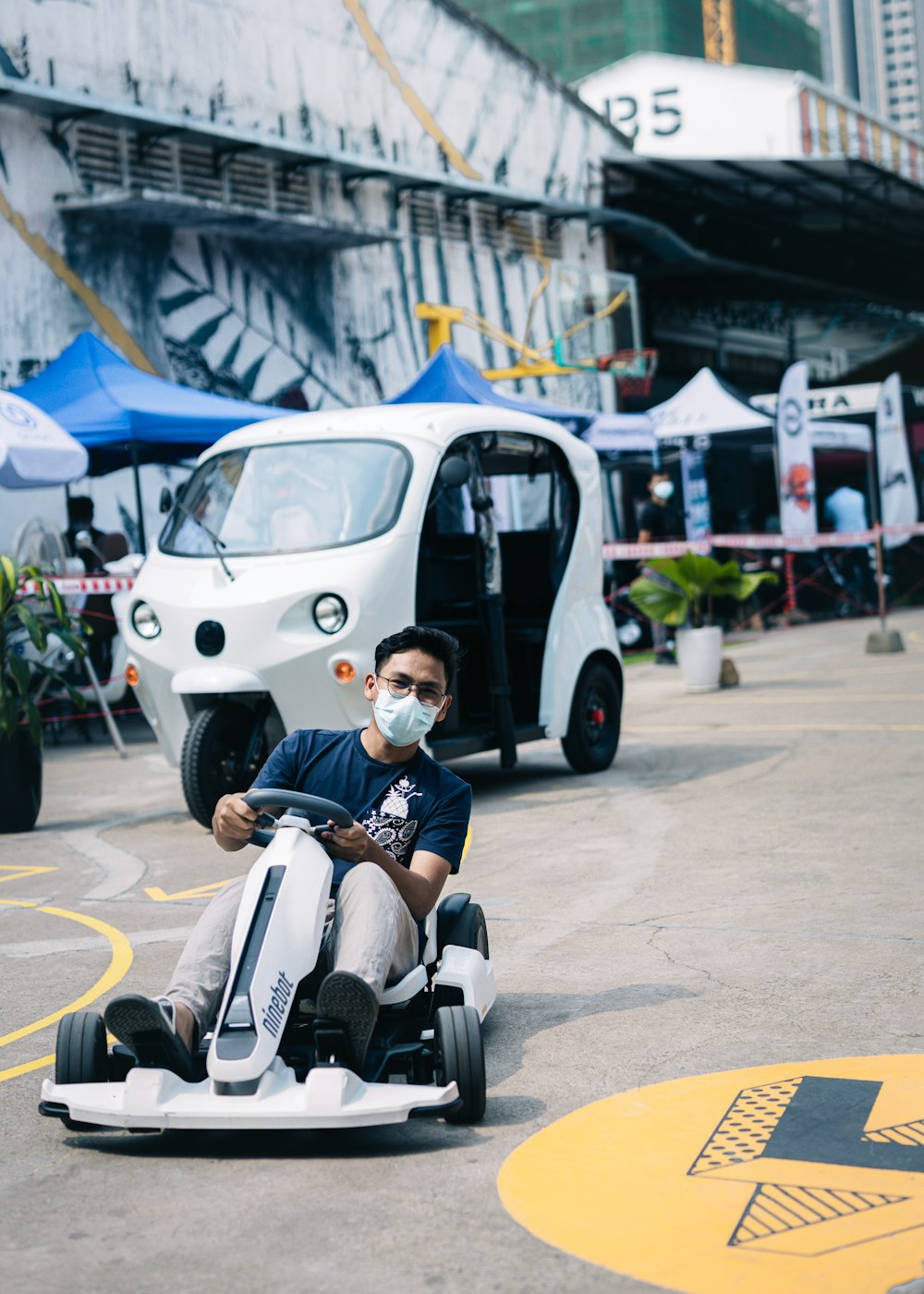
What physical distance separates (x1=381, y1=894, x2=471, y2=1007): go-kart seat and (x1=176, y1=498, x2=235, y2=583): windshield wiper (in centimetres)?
427

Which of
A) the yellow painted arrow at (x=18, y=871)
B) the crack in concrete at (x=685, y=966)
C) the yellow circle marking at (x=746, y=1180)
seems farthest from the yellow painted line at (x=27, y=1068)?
the yellow painted arrow at (x=18, y=871)

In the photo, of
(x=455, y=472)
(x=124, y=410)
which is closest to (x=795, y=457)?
(x=124, y=410)

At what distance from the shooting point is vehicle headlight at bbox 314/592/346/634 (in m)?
8.61

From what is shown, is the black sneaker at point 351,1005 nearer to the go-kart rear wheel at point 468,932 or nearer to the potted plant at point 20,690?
the go-kart rear wheel at point 468,932

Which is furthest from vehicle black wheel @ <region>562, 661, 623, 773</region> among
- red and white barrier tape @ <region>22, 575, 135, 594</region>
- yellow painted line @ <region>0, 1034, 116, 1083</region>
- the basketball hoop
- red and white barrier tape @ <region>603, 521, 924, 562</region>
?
the basketball hoop

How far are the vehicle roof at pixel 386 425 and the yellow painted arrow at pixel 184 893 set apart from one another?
2961 millimetres

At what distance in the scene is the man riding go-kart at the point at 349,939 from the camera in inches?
153

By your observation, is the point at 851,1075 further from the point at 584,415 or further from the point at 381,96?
the point at 381,96

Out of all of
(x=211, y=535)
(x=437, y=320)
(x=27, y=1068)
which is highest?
(x=437, y=320)

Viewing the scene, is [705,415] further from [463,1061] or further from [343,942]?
[463,1061]

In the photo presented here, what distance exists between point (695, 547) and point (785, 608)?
629 cm

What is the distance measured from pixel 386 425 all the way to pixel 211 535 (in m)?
1.21

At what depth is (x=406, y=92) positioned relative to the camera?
83.9ft

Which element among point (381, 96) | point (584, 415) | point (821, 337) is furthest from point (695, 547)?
point (821, 337)
